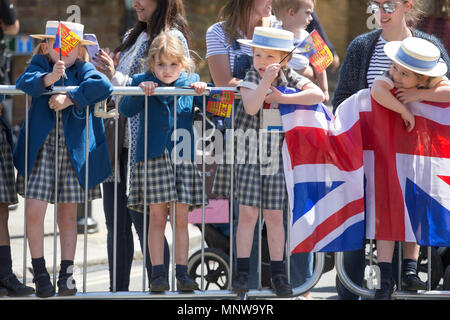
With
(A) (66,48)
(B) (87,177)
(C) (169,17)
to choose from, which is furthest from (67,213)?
(C) (169,17)

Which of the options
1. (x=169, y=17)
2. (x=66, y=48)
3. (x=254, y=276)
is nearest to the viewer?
(x=66, y=48)

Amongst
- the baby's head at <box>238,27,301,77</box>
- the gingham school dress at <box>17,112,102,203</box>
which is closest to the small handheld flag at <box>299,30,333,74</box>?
the baby's head at <box>238,27,301,77</box>

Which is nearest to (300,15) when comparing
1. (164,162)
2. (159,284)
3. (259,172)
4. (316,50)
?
(316,50)

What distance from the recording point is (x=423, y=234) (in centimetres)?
522

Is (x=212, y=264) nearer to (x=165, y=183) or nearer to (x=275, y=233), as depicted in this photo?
(x=275, y=233)

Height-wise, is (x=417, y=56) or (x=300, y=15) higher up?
(x=300, y=15)

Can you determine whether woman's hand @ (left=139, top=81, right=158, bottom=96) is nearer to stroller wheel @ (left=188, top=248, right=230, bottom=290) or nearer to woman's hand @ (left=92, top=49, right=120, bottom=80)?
woman's hand @ (left=92, top=49, right=120, bottom=80)

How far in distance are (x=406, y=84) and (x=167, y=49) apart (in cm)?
143

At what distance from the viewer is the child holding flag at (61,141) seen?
5082 millimetres

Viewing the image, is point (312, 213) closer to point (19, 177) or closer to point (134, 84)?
point (134, 84)

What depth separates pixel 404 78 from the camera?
16.9ft

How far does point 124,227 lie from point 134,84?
0.99 meters

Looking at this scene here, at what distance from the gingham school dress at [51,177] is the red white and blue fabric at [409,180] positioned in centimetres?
176

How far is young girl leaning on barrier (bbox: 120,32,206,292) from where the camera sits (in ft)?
17.1
